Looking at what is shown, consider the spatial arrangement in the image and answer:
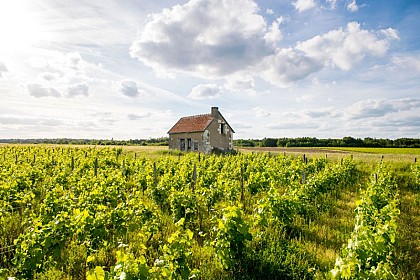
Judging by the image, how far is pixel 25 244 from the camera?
4988 millimetres

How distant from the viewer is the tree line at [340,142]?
57688mm

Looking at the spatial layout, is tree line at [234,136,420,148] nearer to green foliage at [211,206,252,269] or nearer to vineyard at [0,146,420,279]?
vineyard at [0,146,420,279]

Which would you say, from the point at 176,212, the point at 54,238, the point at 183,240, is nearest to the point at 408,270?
the point at 183,240

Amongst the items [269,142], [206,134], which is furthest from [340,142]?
[206,134]

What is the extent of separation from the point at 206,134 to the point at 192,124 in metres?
4.02

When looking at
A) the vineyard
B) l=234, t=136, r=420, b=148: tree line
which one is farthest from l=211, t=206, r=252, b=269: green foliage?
l=234, t=136, r=420, b=148: tree line

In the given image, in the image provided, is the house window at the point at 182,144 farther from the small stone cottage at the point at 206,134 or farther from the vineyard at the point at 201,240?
the vineyard at the point at 201,240

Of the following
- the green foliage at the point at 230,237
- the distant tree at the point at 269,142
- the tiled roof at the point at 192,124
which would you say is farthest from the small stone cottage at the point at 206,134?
the distant tree at the point at 269,142

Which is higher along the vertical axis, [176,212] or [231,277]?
[176,212]

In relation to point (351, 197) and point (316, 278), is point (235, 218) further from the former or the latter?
point (351, 197)

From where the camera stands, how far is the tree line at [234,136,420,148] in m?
57.7

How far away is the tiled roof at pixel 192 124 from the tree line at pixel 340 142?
3728cm

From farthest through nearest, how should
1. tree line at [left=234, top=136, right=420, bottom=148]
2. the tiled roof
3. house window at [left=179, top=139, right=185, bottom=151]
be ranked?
1. tree line at [left=234, top=136, right=420, bottom=148]
2. house window at [left=179, top=139, right=185, bottom=151]
3. the tiled roof

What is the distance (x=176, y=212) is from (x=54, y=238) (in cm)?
339
